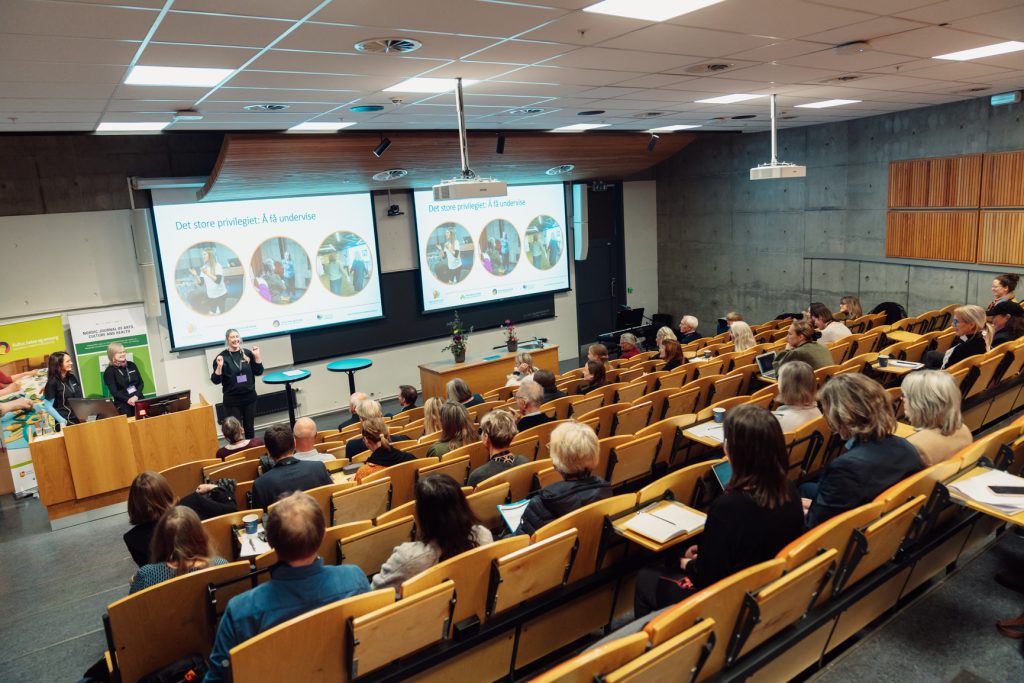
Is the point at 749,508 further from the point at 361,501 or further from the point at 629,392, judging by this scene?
the point at 629,392

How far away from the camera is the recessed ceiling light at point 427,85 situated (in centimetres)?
546

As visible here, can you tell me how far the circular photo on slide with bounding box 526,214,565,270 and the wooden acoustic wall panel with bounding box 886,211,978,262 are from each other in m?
5.70

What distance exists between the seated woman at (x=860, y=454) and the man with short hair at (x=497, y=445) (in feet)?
5.81

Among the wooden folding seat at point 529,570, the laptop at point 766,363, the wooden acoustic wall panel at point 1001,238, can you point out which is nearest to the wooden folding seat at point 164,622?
the wooden folding seat at point 529,570

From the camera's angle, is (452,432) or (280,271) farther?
(280,271)

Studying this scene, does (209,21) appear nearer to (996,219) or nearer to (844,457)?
(844,457)

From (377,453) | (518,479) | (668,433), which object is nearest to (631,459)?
(668,433)

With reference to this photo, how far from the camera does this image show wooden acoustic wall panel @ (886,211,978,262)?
9898 millimetres

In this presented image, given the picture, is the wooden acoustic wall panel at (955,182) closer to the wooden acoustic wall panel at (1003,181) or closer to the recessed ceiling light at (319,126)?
the wooden acoustic wall panel at (1003,181)

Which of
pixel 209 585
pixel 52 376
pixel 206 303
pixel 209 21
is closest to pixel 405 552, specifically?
pixel 209 585

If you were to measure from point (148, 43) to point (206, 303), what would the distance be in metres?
6.35

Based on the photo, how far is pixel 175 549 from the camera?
3.10m

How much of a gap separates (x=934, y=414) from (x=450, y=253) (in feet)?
29.5

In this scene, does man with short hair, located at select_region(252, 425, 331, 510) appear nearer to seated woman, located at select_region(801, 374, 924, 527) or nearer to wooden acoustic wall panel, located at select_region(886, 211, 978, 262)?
seated woman, located at select_region(801, 374, 924, 527)
